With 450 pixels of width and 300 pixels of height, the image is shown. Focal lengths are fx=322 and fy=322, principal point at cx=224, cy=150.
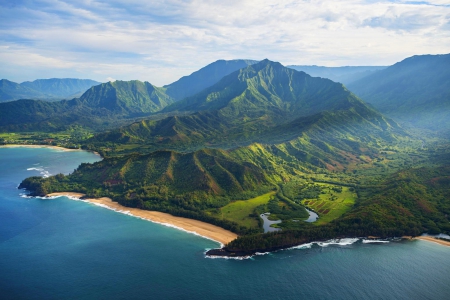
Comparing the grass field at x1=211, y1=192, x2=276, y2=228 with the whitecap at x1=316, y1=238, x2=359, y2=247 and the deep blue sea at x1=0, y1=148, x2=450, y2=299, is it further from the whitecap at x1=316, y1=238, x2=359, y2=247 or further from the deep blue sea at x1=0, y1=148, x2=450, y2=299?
the whitecap at x1=316, y1=238, x2=359, y2=247

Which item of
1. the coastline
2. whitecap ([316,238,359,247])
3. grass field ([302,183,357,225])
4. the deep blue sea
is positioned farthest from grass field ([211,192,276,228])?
the coastline

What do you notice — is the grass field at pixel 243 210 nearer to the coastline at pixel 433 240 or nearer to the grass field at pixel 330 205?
the grass field at pixel 330 205

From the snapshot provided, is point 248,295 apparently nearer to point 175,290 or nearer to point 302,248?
point 175,290

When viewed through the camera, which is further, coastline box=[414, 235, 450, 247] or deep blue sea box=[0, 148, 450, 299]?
coastline box=[414, 235, 450, 247]

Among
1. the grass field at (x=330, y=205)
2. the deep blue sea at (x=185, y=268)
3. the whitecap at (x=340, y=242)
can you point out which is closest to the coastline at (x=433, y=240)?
the deep blue sea at (x=185, y=268)

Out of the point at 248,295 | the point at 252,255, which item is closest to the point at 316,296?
the point at 248,295

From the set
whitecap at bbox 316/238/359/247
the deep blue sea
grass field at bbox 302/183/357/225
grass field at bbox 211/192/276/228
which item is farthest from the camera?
grass field at bbox 302/183/357/225
